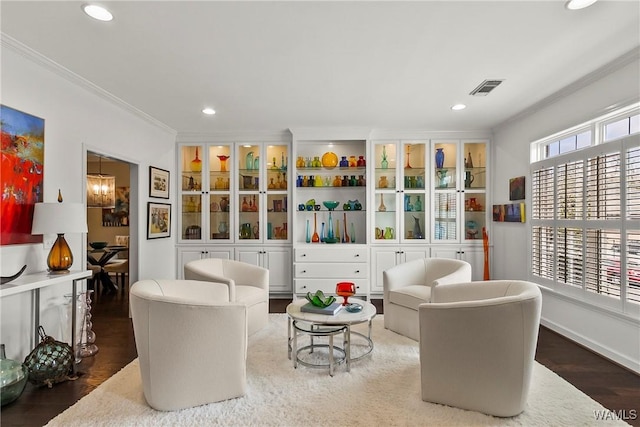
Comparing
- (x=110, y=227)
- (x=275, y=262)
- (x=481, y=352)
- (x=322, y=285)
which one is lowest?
(x=322, y=285)

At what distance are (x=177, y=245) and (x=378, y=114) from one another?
354 centimetres

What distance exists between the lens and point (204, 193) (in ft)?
17.9

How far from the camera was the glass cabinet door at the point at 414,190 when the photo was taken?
5.35m

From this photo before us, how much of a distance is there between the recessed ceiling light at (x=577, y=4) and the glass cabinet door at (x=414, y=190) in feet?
10.4

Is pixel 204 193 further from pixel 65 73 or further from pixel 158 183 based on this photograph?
pixel 65 73

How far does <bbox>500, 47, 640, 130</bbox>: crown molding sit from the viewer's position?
2815mm

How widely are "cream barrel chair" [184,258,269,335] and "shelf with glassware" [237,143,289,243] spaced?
1.40 meters

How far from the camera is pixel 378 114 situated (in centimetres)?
447

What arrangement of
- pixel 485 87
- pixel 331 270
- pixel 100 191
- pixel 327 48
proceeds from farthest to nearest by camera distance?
pixel 100 191, pixel 331 270, pixel 485 87, pixel 327 48

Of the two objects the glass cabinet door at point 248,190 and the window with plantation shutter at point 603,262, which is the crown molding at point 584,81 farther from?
the glass cabinet door at point 248,190

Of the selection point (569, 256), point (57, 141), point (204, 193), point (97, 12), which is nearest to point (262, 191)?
point (204, 193)

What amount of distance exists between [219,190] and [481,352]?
4.40 metres

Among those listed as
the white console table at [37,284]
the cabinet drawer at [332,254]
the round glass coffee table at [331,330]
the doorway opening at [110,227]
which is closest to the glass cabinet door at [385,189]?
the cabinet drawer at [332,254]

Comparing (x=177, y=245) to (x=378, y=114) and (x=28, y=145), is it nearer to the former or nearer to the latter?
(x=28, y=145)
